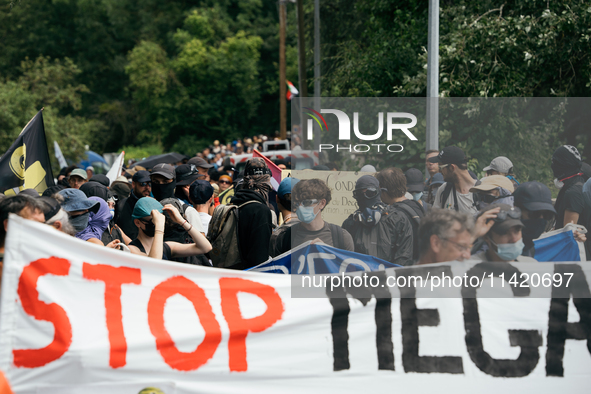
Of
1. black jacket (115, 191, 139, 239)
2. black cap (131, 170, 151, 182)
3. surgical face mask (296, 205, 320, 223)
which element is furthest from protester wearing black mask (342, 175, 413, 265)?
black jacket (115, 191, 139, 239)

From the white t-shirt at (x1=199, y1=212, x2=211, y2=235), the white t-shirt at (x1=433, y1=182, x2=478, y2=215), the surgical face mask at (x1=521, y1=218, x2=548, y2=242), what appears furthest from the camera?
the white t-shirt at (x1=433, y1=182, x2=478, y2=215)

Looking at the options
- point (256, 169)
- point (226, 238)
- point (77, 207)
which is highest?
point (256, 169)

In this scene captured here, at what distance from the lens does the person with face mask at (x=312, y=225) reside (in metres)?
4.94

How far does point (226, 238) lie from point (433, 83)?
5.73 metres

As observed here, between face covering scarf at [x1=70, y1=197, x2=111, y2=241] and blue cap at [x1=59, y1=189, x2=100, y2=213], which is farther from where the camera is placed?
face covering scarf at [x1=70, y1=197, x2=111, y2=241]

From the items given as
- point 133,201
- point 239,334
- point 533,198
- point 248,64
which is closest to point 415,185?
point 533,198

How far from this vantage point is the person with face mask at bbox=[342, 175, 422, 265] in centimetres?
502

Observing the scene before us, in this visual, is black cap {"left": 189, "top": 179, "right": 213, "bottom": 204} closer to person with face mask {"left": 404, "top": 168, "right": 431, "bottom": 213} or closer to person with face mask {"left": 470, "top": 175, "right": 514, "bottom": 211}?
person with face mask {"left": 404, "top": 168, "right": 431, "bottom": 213}

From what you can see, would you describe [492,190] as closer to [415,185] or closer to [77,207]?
[415,185]

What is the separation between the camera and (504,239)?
422 cm

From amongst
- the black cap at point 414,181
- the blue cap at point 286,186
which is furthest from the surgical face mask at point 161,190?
the black cap at point 414,181

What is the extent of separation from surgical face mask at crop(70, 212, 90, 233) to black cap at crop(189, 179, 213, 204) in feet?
4.07

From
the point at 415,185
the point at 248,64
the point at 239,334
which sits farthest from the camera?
the point at 248,64

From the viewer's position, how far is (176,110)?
43500 mm
